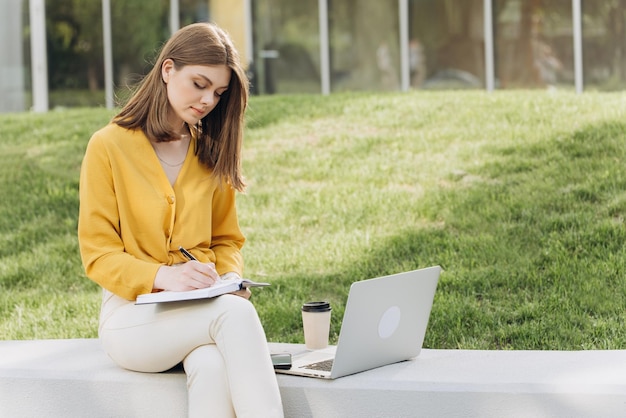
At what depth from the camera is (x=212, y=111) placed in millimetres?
3834

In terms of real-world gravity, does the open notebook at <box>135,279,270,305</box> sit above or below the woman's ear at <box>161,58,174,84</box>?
below

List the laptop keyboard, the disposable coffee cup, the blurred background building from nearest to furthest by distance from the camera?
the laptop keyboard < the disposable coffee cup < the blurred background building

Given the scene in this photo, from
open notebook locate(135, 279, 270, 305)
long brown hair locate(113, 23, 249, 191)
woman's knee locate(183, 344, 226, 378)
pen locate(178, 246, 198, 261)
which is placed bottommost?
woman's knee locate(183, 344, 226, 378)

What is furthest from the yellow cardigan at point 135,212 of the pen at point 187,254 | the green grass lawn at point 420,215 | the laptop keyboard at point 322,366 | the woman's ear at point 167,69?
the green grass lawn at point 420,215

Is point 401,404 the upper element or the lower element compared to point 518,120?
lower

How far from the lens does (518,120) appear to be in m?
8.13

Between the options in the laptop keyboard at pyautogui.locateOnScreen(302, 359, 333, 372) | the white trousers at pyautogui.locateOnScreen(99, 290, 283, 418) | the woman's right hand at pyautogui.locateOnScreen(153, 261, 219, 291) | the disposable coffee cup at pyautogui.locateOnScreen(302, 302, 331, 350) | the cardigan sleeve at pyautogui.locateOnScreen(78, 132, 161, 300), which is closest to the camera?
the white trousers at pyautogui.locateOnScreen(99, 290, 283, 418)

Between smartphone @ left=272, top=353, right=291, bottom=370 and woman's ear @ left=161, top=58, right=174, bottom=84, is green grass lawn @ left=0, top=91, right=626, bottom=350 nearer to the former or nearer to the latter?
smartphone @ left=272, top=353, right=291, bottom=370

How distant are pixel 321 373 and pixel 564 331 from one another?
189 centimetres

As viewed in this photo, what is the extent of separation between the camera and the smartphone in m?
3.48

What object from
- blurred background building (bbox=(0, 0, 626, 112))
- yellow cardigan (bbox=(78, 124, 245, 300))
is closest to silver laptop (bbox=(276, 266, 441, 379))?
yellow cardigan (bbox=(78, 124, 245, 300))

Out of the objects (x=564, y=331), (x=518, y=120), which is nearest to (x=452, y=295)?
(x=564, y=331)

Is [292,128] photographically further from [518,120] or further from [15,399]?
[15,399]

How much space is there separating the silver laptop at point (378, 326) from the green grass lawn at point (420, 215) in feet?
4.34
